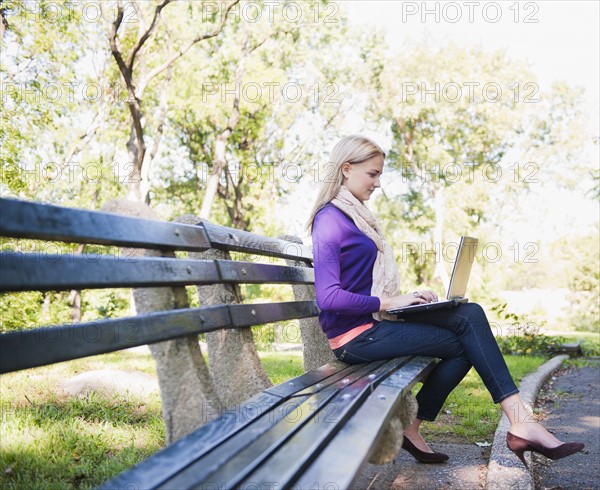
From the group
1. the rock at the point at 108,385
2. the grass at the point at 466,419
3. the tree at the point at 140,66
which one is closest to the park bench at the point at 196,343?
the grass at the point at 466,419

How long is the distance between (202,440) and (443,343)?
5.84ft

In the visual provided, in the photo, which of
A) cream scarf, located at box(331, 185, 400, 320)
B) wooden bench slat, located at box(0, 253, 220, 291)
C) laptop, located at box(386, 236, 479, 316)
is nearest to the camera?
wooden bench slat, located at box(0, 253, 220, 291)

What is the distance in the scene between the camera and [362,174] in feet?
11.0

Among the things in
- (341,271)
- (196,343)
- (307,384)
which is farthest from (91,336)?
(341,271)

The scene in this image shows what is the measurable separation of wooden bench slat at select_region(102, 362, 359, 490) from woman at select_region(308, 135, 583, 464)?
22.6 inches

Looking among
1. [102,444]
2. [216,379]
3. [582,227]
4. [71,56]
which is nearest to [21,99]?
[71,56]

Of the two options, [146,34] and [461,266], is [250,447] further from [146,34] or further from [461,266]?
[146,34]

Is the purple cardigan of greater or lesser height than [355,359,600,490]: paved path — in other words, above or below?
above

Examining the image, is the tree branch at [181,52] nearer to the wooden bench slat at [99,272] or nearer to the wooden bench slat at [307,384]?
the wooden bench slat at [307,384]

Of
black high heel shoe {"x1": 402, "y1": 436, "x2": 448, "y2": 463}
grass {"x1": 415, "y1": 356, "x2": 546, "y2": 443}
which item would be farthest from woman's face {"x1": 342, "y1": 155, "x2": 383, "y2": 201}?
grass {"x1": 415, "y1": 356, "x2": 546, "y2": 443}

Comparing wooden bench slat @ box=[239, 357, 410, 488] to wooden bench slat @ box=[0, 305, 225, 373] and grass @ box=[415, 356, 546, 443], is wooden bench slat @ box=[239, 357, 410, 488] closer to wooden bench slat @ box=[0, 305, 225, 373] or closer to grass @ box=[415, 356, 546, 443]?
wooden bench slat @ box=[0, 305, 225, 373]

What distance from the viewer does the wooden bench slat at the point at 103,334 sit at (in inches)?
54.4

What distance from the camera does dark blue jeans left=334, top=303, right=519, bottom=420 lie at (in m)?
3.05

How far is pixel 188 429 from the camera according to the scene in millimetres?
1986
